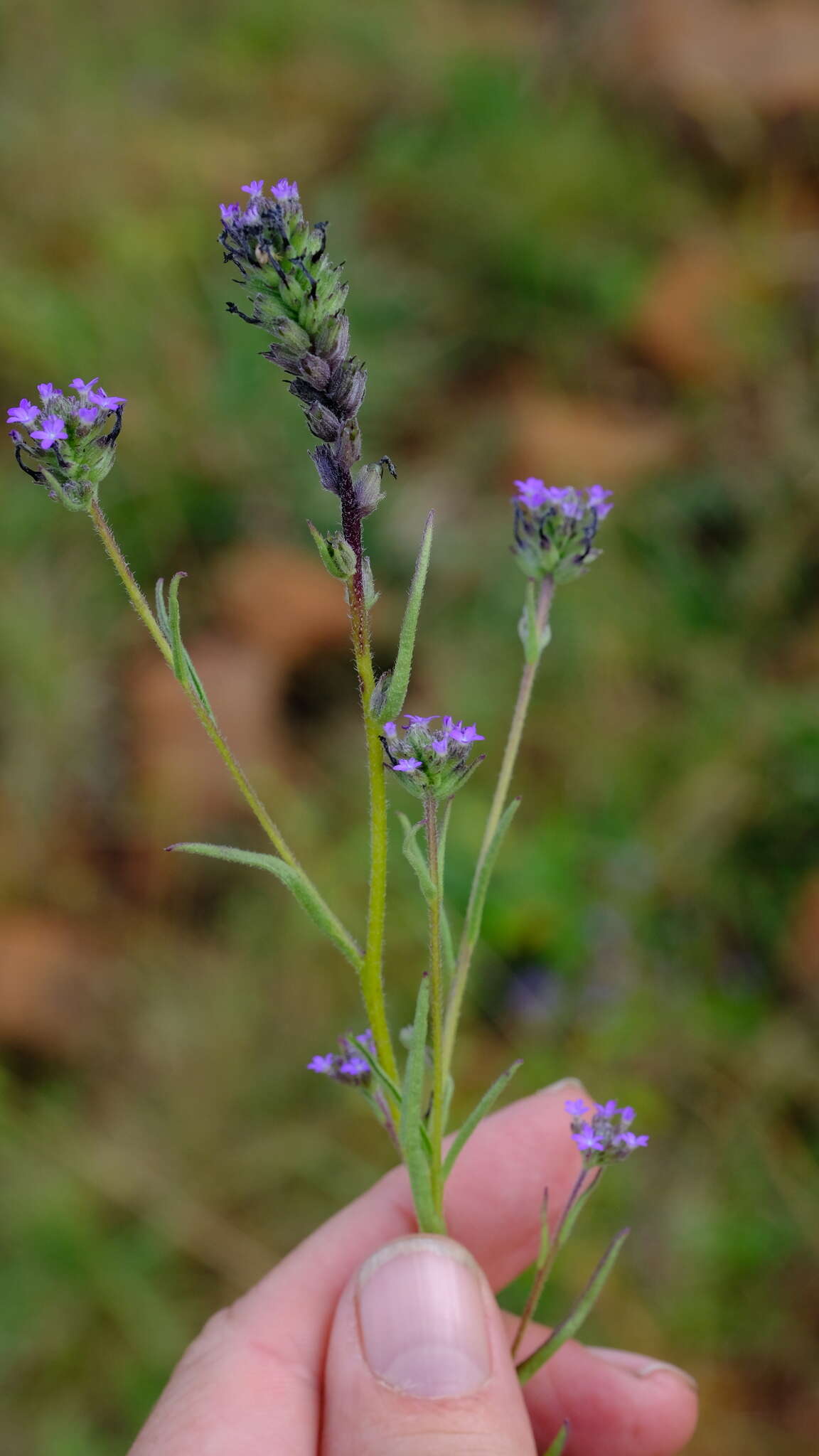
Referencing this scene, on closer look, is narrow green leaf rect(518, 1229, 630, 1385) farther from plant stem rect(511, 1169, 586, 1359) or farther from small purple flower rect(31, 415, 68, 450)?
small purple flower rect(31, 415, 68, 450)

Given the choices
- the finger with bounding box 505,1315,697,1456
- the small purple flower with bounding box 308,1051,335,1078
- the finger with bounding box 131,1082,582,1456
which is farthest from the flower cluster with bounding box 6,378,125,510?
the finger with bounding box 505,1315,697,1456

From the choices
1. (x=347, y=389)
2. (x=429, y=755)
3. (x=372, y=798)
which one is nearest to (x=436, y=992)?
(x=372, y=798)

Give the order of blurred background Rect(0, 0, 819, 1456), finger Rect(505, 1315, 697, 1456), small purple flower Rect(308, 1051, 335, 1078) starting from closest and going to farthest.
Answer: small purple flower Rect(308, 1051, 335, 1078) → finger Rect(505, 1315, 697, 1456) → blurred background Rect(0, 0, 819, 1456)

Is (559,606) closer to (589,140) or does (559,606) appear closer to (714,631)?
(714,631)

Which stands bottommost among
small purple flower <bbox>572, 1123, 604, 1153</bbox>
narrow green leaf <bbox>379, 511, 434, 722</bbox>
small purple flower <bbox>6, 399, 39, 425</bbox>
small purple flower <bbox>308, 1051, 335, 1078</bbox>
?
small purple flower <bbox>572, 1123, 604, 1153</bbox>

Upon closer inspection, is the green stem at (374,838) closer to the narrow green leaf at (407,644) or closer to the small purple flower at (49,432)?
the narrow green leaf at (407,644)

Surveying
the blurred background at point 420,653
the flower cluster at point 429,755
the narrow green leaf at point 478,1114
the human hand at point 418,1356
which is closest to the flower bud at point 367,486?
the flower cluster at point 429,755

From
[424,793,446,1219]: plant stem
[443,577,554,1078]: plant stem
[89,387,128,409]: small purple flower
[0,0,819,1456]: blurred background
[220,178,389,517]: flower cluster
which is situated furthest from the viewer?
[0,0,819,1456]: blurred background
